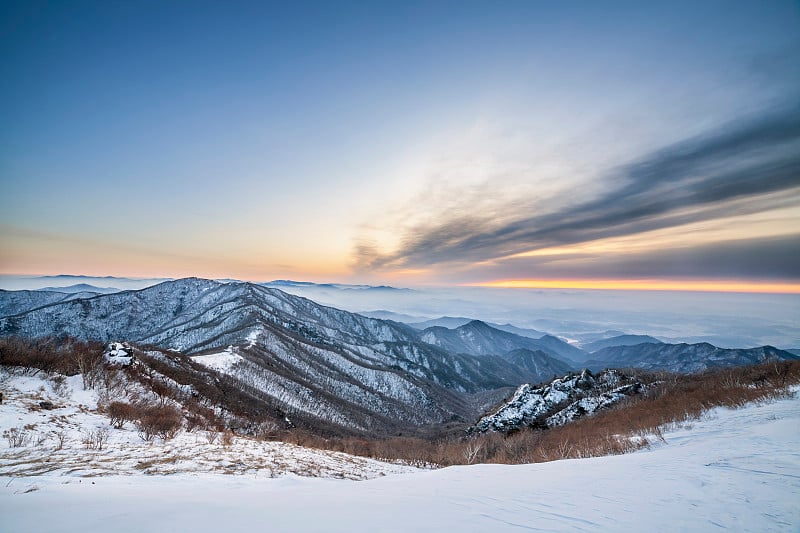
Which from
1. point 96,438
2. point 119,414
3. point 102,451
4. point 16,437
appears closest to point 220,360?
point 119,414

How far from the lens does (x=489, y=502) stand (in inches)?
209

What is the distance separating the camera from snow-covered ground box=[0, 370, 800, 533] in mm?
3703

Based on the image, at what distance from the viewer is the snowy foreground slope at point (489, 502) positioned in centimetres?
370

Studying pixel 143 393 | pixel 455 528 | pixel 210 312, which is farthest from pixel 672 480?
pixel 210 312

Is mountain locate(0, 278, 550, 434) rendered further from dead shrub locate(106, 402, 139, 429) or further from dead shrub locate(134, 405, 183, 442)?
dead shrub locate(106, 402, 139, 429)

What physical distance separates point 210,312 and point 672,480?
224 m

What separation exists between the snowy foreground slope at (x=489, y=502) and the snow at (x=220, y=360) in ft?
287

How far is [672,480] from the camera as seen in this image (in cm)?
624

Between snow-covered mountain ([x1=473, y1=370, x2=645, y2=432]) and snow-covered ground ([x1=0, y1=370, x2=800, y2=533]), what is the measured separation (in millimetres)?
34128

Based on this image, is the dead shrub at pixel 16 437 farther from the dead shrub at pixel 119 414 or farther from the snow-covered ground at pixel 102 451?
the dead shrub at pixel 119 414

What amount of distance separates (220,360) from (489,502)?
101405 mm

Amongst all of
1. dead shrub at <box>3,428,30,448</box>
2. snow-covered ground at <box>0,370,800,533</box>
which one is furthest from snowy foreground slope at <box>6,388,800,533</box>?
dead shrub at <box>3,428,30,448</box>

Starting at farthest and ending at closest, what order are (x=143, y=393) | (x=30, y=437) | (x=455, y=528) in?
(x=143, y=393), (x=30, y=437), (x=455, y=528)

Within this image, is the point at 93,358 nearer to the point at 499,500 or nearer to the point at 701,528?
the point at 499,500
